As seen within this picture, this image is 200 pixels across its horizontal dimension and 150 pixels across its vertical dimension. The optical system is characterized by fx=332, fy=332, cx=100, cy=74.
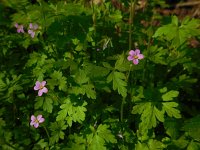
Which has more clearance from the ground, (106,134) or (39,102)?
(39,102)

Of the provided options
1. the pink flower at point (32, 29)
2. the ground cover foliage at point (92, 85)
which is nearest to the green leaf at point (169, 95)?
the ground cover foliage at point (92, 85)

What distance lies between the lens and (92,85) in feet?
8.55

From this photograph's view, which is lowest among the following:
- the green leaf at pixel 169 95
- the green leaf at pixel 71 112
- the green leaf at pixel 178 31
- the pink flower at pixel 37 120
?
the pink flower at pixel 37 120

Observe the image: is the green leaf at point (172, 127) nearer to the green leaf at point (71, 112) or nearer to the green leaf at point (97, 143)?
the green leaf at point (97, 143)

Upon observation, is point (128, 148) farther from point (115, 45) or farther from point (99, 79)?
point (115, 45)

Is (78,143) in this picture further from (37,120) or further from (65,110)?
(37,120)

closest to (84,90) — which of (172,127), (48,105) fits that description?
(48,105)

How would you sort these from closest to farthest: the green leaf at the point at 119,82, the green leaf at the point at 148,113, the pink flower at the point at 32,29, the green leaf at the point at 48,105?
the green leaf at the point at 119,82
the green leaf at the point at 148,113
the green leaf at the point at 48,105
the pink flower at the point at 32,29

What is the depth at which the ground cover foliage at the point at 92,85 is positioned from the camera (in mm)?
2582

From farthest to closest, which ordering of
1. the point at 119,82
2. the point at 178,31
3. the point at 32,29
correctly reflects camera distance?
1. the point at 32,29
2. the point at 178,31
3. the point at 119,82

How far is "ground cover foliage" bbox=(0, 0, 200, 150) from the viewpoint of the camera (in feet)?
8.47

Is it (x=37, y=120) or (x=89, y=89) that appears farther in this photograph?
(x=37, y=120)

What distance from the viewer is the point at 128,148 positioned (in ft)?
8.98

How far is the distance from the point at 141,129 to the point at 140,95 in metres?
0.28
